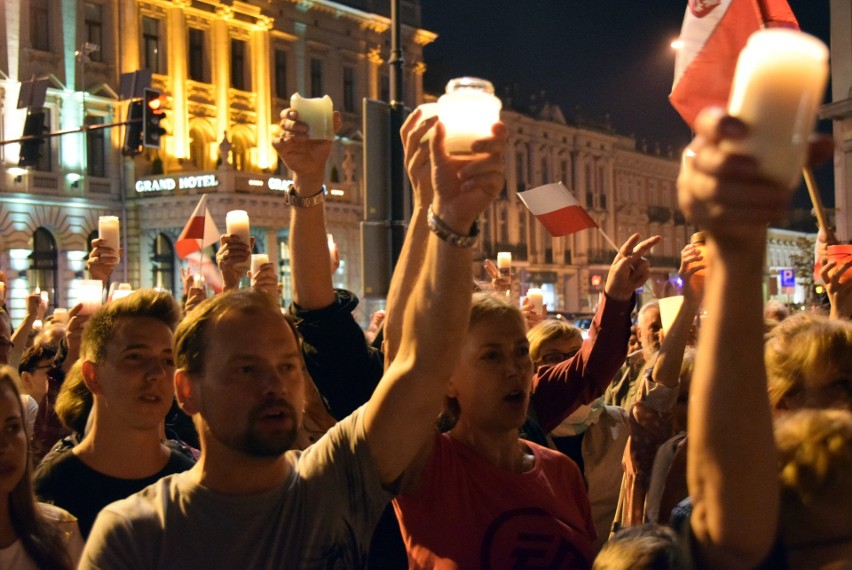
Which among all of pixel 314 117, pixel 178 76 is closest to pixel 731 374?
pixel 314 117

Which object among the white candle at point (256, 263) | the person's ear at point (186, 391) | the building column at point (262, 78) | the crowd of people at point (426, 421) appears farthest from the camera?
the building column at point (262, 78)

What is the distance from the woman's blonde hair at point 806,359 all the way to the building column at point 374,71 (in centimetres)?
4124

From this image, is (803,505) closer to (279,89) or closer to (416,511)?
(416,511)

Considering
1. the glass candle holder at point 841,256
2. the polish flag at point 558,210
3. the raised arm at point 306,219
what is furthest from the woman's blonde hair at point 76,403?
the polish flag at point 558,210

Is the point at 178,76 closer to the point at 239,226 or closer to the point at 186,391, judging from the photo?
the point at 239,226

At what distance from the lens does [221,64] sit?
122 ft

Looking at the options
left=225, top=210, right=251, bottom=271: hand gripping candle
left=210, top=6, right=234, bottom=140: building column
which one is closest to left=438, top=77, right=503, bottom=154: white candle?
left=225, top=210, right=251, bottom=271: hand gripping candle

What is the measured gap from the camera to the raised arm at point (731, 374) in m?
1.41

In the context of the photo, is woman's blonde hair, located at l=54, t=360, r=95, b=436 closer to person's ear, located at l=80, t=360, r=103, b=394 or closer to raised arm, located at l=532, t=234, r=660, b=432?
person's ear, located at l=80, t=360, r=103, b=394

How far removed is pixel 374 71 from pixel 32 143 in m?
29.7

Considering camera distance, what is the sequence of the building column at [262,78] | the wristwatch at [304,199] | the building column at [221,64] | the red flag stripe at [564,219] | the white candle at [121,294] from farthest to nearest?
the building column at [262,78], the building column at [221,64], the red flag stripe at [564,219], the white candle at [121,294], the wristwatch at [304,199]

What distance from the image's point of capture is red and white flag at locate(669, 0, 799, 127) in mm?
3957

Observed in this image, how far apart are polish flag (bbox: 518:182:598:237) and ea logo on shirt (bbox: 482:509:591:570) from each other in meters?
3.96

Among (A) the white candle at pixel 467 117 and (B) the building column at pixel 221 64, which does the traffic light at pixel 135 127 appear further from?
(B) the building column at pixel 221 64
